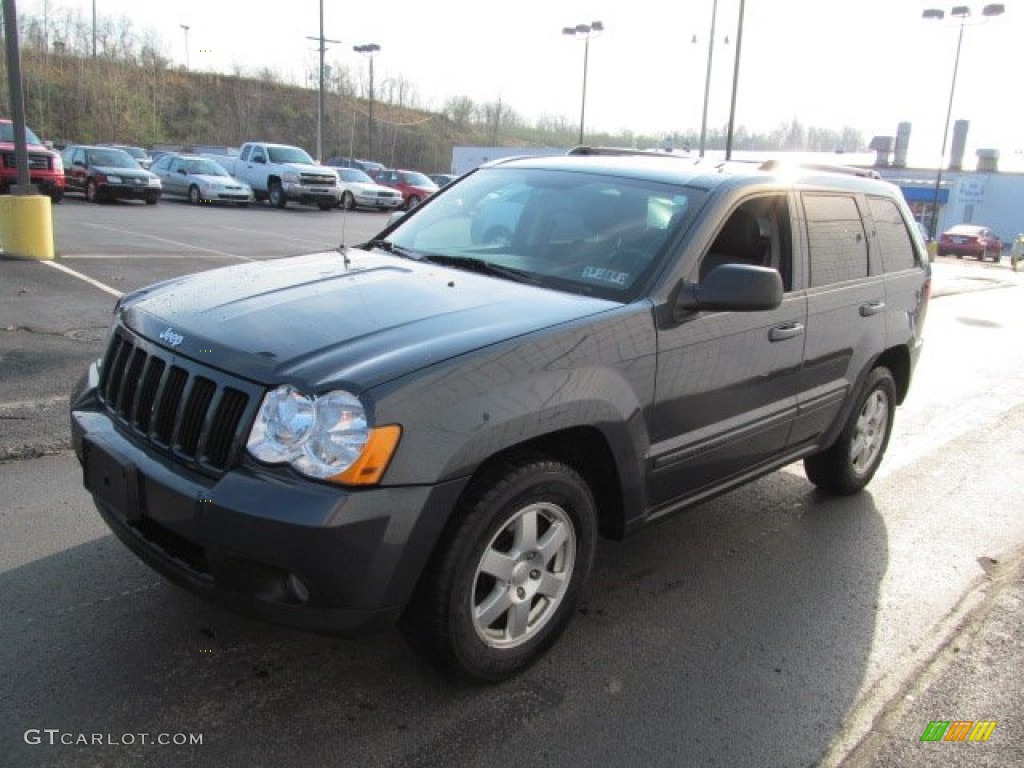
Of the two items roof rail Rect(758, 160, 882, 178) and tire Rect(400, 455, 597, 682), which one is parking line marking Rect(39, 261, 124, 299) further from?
tire Rect(400, 455, 597, 682)

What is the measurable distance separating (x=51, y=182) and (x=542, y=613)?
21254mm

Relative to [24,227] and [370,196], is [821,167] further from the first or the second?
[370,196]

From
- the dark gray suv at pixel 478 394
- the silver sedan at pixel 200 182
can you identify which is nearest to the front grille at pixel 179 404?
the dark gray suv at pixel 478 394

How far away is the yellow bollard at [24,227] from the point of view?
11281 millimetres

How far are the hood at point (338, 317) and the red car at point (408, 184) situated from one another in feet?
96.7

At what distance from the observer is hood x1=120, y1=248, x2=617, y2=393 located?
261 centimetres

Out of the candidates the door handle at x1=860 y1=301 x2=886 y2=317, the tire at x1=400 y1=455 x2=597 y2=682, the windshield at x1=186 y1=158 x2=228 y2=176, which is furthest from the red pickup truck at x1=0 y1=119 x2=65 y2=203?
the tire at x1=400 y1=455 x2=597 y2=682

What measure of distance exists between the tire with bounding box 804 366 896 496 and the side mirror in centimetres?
182

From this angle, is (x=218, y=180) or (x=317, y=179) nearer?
(x=218, y=180)

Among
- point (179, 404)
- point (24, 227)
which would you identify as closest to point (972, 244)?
point (24, 227)

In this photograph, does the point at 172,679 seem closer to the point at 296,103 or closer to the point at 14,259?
the point at 14,259

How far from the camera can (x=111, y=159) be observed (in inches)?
973

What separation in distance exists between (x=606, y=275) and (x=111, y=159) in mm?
25061

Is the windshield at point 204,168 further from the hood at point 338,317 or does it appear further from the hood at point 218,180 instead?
the hood at point 338,317
